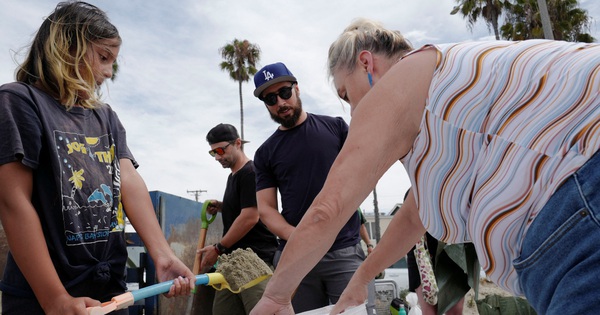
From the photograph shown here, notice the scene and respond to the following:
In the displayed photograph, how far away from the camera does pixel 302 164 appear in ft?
10.5

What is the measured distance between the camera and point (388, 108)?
1.08 metres

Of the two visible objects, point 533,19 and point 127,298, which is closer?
point 127,298

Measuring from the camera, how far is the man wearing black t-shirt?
11.9 feet

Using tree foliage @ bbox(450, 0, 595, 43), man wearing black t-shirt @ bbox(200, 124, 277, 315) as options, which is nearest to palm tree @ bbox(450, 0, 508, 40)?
tree foliage @ bbox(450, 0, 595, 43)

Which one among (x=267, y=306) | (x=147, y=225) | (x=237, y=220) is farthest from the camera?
(x=237, y=220)

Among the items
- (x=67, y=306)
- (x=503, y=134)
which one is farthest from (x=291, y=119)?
(x=503, y=134)

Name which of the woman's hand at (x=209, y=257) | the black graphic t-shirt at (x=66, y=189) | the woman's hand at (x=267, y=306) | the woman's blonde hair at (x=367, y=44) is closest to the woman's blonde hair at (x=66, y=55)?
the black graphic t-shirt at (x=66, y=189)

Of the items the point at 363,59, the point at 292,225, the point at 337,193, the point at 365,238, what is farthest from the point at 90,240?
the point at 365,238

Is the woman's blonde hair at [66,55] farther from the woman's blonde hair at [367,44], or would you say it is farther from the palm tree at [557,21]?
the palm tree at [557,21]

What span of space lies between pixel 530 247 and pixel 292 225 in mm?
2333

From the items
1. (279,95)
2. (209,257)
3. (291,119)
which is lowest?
(209,257)

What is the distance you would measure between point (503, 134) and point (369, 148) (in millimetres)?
282

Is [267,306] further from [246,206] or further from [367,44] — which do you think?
[246,206]

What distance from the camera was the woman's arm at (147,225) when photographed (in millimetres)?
1927
